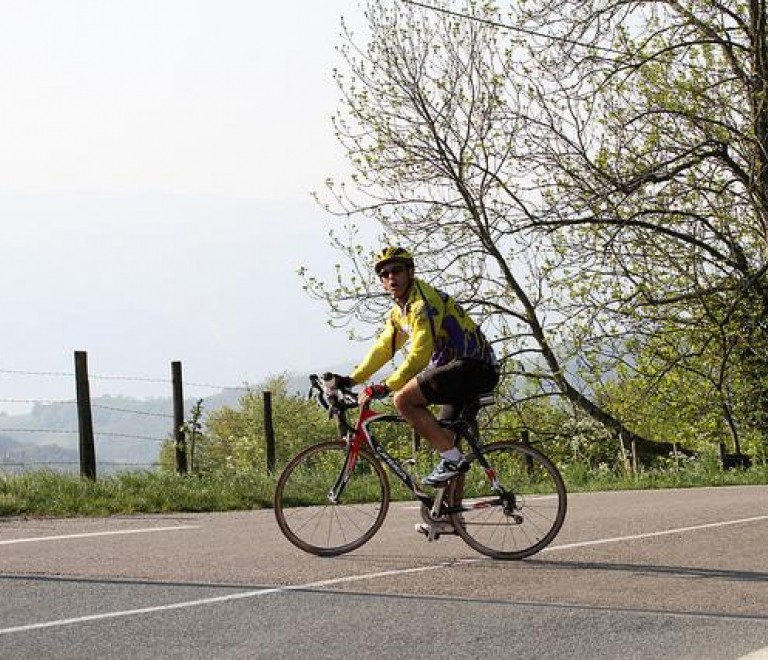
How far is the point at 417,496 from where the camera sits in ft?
29.1

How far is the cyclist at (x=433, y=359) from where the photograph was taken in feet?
27.8

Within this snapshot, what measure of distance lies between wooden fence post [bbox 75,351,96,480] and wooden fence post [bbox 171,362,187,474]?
129 inches

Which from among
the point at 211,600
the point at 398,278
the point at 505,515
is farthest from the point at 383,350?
the point at 211,600

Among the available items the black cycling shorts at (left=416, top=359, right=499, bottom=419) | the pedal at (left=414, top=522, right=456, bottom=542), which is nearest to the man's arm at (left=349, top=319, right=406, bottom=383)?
the black cycling shorts at (left=416, top=359, right=499, bottom=419)

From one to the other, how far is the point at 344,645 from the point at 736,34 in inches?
777

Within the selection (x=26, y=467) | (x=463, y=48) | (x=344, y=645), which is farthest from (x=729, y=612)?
(x=463, y=48)

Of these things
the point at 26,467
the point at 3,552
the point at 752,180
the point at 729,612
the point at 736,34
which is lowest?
the point at 729,612

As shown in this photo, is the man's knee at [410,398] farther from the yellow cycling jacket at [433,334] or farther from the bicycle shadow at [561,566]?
the bicycle shadow at [561,566]

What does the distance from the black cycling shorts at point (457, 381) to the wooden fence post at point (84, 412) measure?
30.9 ft

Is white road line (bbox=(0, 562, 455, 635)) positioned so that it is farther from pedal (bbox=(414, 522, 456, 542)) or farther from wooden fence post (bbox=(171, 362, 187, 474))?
wooden fence post (bbox=(171, 362, 187, 474))

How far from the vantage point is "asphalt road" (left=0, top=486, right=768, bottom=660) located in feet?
19.7

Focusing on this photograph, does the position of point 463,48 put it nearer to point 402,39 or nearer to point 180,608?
point 402,39

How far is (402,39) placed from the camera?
985 inches

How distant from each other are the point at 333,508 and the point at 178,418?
12.8 meters
